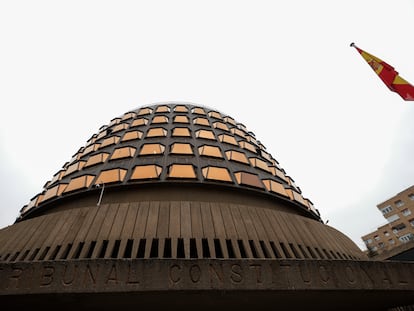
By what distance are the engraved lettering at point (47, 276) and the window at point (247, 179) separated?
10.3 metres

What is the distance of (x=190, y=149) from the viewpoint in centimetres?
1769

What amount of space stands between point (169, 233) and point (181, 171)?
218 inches

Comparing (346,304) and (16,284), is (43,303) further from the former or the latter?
(346,304)

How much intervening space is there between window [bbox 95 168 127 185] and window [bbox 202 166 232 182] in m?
4.49

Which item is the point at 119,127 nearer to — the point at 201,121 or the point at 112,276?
the point at 201,121

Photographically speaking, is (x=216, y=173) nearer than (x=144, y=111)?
Yes

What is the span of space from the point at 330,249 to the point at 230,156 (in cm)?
838

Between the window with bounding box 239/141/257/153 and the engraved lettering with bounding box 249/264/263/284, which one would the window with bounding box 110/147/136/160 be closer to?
the window with bounding box 239/141/257/153

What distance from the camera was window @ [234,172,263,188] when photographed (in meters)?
15.9

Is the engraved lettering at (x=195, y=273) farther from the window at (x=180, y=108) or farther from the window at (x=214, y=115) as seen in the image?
the window at (x=180, y=108)

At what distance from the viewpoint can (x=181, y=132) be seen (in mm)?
19953

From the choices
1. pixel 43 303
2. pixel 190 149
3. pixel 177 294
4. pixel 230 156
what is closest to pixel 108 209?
pixel 43 303

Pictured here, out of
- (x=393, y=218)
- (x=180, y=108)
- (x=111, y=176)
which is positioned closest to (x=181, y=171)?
(x=111, y=176)

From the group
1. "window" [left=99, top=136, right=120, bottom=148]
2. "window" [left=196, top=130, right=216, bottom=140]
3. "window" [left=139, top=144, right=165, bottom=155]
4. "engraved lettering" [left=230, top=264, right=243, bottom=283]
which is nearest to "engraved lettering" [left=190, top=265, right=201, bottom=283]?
"engraved lettering" [left=230, top=264, right=243, bottom=283]
